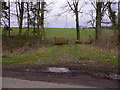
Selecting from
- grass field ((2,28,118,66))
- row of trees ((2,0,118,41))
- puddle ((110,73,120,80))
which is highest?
row of trees ((2,0,118,41))

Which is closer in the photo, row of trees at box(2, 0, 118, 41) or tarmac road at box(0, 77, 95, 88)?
tarmac road at box(0, 77, 95, 88)

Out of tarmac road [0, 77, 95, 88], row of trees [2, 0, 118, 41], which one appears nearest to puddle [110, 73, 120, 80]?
tarmac road [0, 77, 95, 88]

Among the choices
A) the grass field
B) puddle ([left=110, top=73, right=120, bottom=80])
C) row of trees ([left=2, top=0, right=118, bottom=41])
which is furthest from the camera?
row of trees ([left=2, top=0, right=118, bottom=41])

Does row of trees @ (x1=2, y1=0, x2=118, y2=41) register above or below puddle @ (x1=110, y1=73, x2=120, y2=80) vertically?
above

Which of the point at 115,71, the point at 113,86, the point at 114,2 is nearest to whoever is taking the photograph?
the point at 113,86

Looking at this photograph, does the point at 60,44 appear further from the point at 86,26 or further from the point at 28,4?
the point at 28,4

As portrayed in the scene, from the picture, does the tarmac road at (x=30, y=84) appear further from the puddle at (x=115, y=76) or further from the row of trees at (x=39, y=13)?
the row of trees at (x=39, y=13)

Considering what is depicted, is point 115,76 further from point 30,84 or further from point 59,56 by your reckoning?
point 59,56

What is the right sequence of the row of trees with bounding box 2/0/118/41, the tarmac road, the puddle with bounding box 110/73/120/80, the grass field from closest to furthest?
1. the tarmac road
2. the puddle with bounding box 110/73/120/80
3. the grass field
4. the row of trees with bounding box 2/0/118/41

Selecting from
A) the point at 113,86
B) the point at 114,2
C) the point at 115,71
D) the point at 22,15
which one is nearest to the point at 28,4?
the point at 22,15

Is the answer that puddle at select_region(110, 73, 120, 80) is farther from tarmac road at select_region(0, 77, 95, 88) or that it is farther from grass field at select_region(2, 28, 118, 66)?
tarmac road at select_region(0, 77, 95, 88)

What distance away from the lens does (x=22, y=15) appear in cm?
2377

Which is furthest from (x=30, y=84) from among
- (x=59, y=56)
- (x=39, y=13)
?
(x=39, y=13)

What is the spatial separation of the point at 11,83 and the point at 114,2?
19236mm
